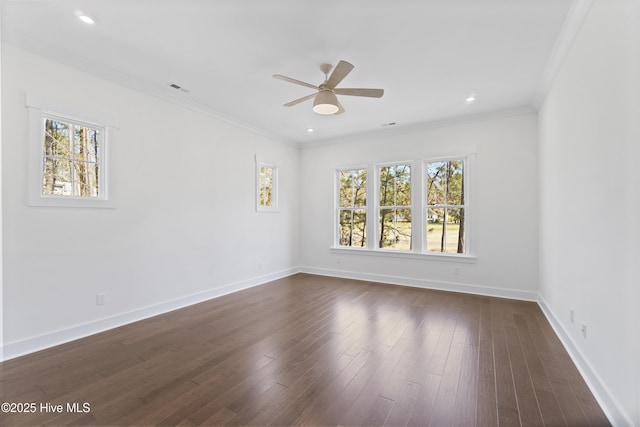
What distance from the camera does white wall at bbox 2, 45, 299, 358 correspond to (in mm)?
2654

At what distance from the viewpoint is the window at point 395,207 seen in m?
5.46

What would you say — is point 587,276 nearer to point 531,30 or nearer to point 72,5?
point 531,30

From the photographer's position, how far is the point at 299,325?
3.37 meters

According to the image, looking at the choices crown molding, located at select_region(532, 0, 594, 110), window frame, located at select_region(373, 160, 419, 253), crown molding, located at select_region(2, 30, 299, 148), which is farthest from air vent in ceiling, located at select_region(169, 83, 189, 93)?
crown molding, located at select_region(532, 0, 594, 110)

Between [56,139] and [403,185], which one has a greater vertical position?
[56,139]

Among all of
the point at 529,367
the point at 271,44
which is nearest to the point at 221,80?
the point at 271,44

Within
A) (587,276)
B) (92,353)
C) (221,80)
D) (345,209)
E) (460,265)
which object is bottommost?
(92,353)

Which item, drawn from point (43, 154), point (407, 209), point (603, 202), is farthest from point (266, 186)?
point (603, 202)

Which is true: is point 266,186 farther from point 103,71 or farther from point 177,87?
point 103,71

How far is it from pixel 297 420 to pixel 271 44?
3.19m

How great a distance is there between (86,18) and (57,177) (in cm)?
160

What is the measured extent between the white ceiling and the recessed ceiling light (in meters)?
0.05

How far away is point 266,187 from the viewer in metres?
5.79

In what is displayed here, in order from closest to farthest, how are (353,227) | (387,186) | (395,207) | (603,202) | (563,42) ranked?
(603,202) → (563,42) → (395,207) → (387,186) → (353,227)
